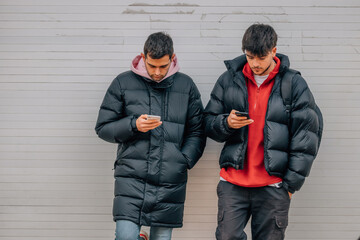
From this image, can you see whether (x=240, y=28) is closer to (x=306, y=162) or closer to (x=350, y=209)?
(x=306, y=162)

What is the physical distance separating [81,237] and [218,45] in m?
2.66

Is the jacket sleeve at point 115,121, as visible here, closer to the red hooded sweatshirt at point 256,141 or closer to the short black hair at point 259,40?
the red hooded sweatshirt at point 256,141

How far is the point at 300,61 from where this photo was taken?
4.81m

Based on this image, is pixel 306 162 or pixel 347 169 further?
pixel 347 169

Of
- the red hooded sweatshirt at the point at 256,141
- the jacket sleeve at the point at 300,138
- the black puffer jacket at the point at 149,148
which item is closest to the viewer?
the jacket sleeve at the point at 300,138

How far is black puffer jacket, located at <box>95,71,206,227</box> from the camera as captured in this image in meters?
3.94

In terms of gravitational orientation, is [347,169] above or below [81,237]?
above

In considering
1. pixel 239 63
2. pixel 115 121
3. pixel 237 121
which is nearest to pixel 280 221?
pixel 237 121

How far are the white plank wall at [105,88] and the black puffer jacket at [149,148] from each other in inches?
30.4

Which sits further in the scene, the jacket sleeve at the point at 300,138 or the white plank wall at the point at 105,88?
the white plank wall at the point at 105,88

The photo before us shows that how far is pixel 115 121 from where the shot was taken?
4023 millimetres

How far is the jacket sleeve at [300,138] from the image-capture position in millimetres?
3725

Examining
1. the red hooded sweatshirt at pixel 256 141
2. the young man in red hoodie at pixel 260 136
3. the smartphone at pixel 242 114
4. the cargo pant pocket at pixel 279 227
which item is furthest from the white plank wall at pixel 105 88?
the smartphone at pixel 242 114

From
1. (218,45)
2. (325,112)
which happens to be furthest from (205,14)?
(325,112)
